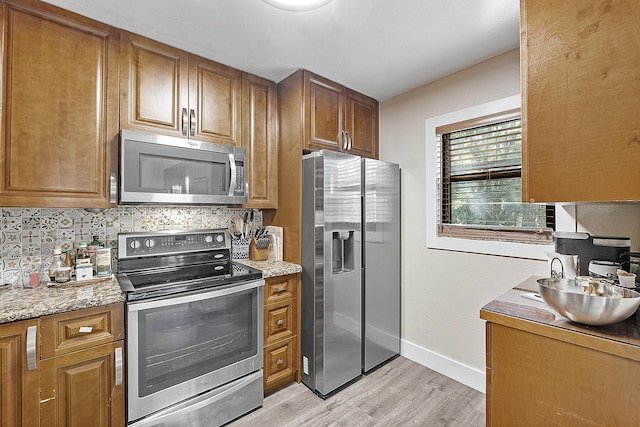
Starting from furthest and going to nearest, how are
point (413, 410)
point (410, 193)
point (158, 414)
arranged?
point (410, 193)
point (413, 410)
point (158, 414)

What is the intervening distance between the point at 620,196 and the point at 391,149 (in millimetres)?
1960

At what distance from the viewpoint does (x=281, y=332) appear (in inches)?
86.0

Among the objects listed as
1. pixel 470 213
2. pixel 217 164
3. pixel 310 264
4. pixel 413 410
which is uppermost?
pixel 217 164

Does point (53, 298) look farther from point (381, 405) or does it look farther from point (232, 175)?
point (381, 405)

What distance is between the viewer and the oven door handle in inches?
60.2

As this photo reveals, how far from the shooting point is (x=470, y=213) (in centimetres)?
232

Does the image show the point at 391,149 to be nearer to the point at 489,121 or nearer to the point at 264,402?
the point at 489,121

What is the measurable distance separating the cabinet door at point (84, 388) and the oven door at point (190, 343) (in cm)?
6

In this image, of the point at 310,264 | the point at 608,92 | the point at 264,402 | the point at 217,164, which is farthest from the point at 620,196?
the point at 264,402

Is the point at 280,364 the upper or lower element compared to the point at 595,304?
lower

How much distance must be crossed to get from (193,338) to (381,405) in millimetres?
1318

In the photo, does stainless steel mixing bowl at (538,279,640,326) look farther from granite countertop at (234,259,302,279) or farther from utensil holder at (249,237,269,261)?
utensil holder at (249,237,269,261)

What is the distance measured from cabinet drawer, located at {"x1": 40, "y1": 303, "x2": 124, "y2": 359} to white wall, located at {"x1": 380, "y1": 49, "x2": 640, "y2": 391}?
2.16 meters

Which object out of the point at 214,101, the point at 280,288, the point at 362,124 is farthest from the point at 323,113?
the point at 280,288
